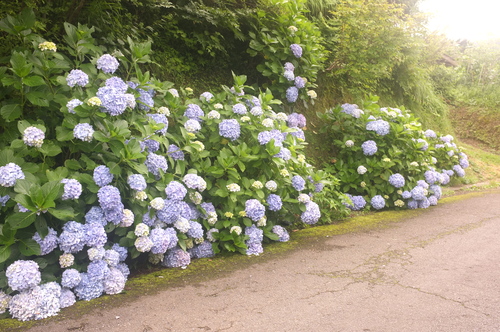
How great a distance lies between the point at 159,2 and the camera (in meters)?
4.50

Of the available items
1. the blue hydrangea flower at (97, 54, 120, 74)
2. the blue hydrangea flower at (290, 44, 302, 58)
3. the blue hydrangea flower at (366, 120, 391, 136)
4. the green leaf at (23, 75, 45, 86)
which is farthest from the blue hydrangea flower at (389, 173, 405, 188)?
the green leaf at (23, 75, 45, 86)

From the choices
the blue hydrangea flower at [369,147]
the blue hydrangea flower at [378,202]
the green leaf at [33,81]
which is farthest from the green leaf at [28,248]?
the blue hydrangea flower at [369,147]

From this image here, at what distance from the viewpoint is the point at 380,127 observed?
534cm

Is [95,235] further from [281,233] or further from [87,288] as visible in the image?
[281,233]

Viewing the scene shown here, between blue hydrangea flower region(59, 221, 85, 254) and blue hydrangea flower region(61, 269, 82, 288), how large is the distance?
0.41ft

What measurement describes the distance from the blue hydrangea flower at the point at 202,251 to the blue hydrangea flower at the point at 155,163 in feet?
2.37

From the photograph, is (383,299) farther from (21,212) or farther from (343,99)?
(343,99)

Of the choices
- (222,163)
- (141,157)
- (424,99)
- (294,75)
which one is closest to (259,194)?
(222,163)

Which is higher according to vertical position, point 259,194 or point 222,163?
point 222,163

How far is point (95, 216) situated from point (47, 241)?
0.32 m

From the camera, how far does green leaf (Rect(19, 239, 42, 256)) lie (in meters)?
2.31

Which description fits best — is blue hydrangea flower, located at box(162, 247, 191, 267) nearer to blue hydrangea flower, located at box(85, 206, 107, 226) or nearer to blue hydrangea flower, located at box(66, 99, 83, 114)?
blue hydrangea flower, located at box(85, 206, 107, 226)

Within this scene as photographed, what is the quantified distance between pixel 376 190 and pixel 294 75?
1886 millimetres

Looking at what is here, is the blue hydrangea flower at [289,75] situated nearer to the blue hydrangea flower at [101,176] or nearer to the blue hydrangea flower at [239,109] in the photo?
the blue hydrangea flower at [239,109]
